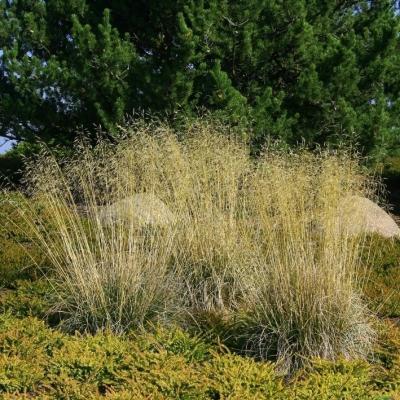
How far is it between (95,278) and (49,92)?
583cm

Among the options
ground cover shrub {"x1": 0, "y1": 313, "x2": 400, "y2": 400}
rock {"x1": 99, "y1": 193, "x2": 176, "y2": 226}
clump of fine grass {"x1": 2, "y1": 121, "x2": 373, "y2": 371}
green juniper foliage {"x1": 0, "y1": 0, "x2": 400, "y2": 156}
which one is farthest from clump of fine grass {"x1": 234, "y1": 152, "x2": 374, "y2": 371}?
green juniper foliage {"x1": 0, "y1": 0, "x2": 400, "y2": 156}

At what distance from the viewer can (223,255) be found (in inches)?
211

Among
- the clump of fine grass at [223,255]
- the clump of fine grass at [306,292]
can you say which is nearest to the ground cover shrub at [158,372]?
the clump of fine grass at [306,292]

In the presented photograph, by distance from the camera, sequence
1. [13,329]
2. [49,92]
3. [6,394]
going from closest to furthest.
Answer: [6,394], [13,329], [49,92]

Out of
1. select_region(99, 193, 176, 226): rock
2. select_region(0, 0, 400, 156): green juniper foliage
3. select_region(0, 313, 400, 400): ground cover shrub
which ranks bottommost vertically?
select_region(0, 313, 400, 400): ground cover shrub

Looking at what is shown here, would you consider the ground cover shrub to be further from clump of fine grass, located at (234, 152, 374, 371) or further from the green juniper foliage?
the green juniper foliage

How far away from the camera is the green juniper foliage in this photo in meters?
8.96

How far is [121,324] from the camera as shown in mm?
4551

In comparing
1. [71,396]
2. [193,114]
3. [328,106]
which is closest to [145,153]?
[71,396]

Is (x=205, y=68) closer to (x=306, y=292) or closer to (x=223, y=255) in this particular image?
(x=223, y=255)

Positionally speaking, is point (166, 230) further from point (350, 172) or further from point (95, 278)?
point (350, 172)

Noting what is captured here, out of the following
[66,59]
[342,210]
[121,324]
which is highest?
[66,59]

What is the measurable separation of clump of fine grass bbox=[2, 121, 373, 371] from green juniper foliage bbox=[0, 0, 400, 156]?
2837mm

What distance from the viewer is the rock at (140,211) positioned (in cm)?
530
